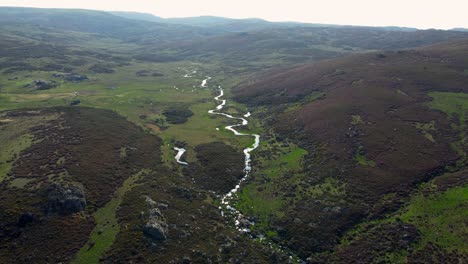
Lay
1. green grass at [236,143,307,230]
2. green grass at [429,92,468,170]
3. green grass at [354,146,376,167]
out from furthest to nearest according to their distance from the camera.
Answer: green grass at [354,146,376,167] < green grass at [429,92,468,170] < green grass at [236,143,307,230]

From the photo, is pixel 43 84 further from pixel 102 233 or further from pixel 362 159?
pixel 362 159

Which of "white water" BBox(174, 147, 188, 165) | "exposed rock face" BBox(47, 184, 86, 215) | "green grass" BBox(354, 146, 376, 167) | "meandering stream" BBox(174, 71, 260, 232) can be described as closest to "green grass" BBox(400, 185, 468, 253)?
"green grass" BBox(354, 146, 376, 167)

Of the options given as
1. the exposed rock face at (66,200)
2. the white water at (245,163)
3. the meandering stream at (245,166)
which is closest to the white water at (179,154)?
the meandering stream at (245,166)

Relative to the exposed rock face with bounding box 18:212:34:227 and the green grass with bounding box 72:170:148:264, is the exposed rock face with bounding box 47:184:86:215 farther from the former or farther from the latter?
the green grass with bounding box 72:170:148:264

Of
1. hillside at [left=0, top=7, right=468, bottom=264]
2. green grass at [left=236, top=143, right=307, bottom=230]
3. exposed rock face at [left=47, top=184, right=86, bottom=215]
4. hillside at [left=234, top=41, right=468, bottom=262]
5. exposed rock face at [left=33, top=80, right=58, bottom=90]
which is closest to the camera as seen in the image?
hillside at [left=0, top=7, right=468, bottom=264]

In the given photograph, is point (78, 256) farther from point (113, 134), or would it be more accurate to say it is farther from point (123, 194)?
point (113, 134)

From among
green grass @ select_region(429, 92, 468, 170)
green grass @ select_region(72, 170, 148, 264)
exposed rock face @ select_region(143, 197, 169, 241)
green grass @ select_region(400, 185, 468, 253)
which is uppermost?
green grass @ select_region(429, 92, 468, 170)
